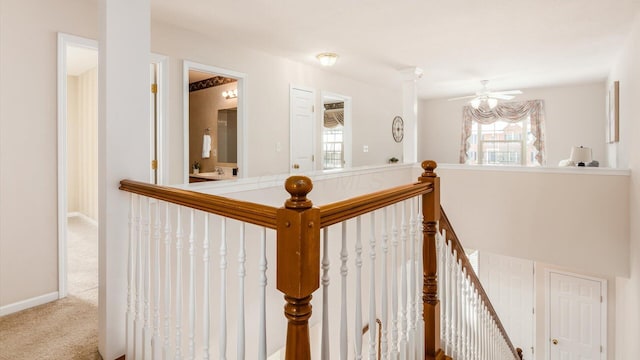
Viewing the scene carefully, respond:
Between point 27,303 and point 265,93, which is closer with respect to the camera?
point 27,303

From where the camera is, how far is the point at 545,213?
14.7 ft

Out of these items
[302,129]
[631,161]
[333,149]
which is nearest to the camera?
[631,161]

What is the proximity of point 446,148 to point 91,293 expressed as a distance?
7903 mm

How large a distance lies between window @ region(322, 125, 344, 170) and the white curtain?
10.3 feet

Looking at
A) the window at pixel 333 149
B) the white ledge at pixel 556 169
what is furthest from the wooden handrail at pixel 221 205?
the window at pixel 333 149

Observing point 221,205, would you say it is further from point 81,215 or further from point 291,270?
point 81,215

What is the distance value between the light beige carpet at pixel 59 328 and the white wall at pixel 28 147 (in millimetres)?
213

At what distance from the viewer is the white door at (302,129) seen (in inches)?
202

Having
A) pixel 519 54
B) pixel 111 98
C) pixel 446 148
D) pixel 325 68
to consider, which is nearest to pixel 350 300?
pixel 111 98

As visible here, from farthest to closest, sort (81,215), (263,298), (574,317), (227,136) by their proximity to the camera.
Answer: (227,136), (574,317), (81,215), (263,298)

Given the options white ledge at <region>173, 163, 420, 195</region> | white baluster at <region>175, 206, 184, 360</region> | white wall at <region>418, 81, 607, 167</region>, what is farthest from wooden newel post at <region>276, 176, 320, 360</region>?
white wall at <region>418, 81, 607, 167</region>

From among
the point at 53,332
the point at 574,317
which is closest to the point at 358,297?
the point at 53,332

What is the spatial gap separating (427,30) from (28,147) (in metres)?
3.77

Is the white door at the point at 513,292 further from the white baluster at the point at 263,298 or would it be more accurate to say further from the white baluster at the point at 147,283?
the white baluster at the point at 263,298
